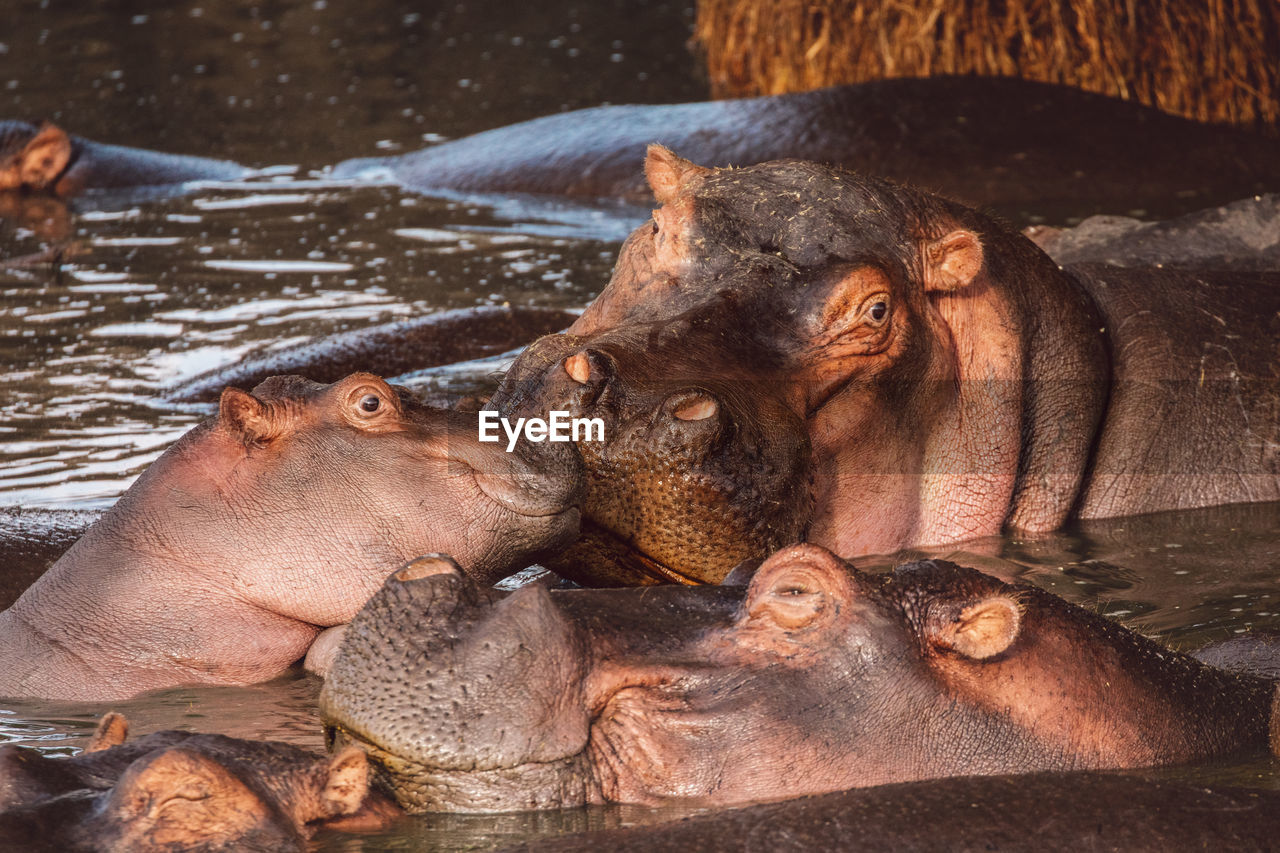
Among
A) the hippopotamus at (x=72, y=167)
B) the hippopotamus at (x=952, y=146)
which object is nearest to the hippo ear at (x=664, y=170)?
the hippopotamus at (x=952, y=146)

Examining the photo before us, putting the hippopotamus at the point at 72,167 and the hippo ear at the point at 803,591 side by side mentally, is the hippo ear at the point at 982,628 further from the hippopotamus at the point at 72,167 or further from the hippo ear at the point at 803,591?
the hippopotamus at the point at 72,167

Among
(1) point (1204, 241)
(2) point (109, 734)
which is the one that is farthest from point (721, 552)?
(1) point (1204, 241)

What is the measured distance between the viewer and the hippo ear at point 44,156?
1059 centimetres

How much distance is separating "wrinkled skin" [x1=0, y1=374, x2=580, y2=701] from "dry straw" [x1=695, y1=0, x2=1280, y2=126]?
692cm

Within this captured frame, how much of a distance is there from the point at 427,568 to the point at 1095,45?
25.4ft

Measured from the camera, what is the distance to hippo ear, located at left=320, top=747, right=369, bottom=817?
2842 millimetres

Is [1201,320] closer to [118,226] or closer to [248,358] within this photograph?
[248,358]

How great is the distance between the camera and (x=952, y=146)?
8.81m

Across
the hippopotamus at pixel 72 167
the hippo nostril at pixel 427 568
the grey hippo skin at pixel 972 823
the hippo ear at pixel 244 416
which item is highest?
the hippopotamus at pixel 72 167

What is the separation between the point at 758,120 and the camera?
893cm

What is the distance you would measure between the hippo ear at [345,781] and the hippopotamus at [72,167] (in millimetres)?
8279

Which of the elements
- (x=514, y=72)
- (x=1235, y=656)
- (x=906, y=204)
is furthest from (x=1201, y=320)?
(x=514, y=72)

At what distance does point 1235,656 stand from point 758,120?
5615 mm

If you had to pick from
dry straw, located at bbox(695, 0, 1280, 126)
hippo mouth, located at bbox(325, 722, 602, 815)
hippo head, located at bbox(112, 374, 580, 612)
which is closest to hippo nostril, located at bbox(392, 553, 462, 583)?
hippo mouth, located at bbox(325, 722, 602, 815)
